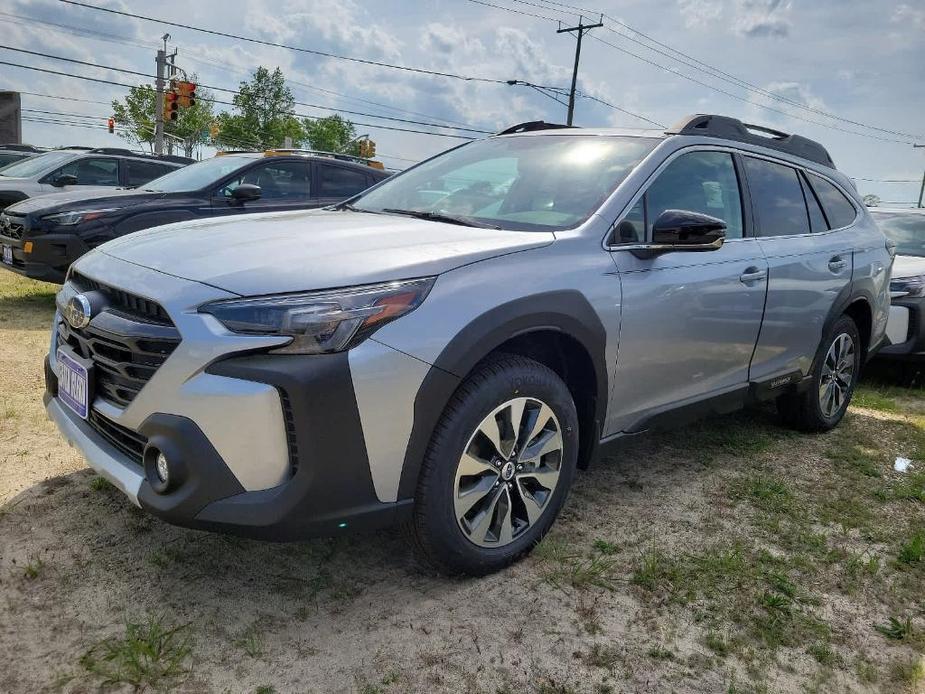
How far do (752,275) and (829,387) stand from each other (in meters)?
1.48

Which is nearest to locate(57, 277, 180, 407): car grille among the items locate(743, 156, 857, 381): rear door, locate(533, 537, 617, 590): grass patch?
locate(533, 537, 617, 590): grass patch

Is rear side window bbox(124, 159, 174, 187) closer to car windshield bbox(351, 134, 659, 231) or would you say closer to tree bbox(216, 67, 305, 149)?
car windshield bbox(351, 134, 659, 231)

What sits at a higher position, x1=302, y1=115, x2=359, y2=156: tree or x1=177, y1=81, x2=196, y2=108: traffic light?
x1=302, y1=115, x2=359, y2=156: tree

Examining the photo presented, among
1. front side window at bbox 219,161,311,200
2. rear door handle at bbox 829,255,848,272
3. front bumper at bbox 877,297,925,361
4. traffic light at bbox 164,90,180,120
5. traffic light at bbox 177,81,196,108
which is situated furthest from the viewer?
traffic light at bbox 164,90,180,120

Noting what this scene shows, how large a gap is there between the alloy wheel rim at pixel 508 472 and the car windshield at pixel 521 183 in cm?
76

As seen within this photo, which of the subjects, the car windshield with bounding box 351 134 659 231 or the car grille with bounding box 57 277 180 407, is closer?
the car grille with bounding box 57 277 180 407

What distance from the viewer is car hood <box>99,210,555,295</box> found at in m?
2.22

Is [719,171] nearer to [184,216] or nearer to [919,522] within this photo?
[919,522]

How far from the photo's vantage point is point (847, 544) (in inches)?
125

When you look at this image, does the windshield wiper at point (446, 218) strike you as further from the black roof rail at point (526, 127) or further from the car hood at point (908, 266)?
the car hood at point (908, 266)

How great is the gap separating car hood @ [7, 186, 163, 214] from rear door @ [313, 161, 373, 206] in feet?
5.36

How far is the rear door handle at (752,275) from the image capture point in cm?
354

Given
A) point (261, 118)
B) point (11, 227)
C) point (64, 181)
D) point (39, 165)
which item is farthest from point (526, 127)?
point (261, 118)

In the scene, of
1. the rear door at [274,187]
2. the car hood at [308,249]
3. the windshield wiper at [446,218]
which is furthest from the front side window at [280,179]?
the car hood at [308,249]
